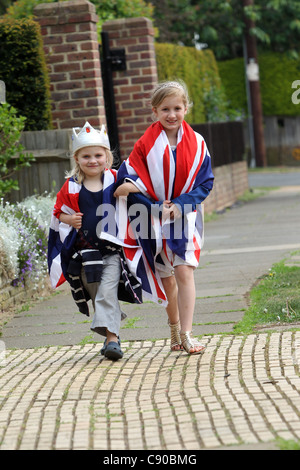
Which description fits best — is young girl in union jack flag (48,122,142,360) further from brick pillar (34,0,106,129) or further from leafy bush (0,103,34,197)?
brick pillar (34,0,106,129)

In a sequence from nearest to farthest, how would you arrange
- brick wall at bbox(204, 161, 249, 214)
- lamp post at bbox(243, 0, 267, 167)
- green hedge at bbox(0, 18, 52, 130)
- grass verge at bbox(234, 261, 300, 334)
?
1. grass verge at bbox(234, 261, 300, 334)
2. green hedge at bbox(0, 18, 52, 130)
3. brick wall at bbox(204, 161, 249, 214)
4. lamp post at bbox(243, 0, 267, 167)

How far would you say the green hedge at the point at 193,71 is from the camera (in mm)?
13164

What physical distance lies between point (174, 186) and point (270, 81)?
22.3 m

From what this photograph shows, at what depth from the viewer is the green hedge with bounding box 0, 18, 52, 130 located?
909 centimetres

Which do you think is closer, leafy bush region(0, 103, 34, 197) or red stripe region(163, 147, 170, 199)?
red stripe region(163, 147, 170, 199)

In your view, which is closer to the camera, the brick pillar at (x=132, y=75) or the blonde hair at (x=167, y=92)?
the blonde hair at (x=167, y=92)

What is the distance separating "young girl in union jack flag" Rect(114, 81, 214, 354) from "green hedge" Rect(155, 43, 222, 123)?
24.2 ft

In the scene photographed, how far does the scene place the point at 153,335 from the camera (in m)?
5.81

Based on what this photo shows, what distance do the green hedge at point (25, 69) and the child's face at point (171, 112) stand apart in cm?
425
